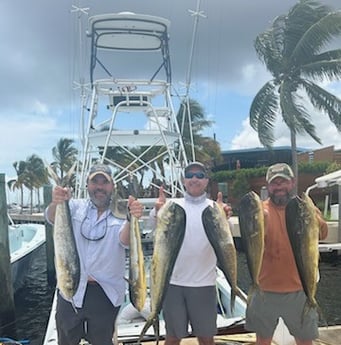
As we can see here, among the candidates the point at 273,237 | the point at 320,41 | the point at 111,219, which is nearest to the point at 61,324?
the point at 111,219

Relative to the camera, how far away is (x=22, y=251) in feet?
42.4

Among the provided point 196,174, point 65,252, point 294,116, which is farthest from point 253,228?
point 294,116

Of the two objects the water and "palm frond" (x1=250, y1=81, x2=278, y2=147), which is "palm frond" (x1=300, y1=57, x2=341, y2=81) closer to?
"palm frond" (x1=250, y1=81, x2=278, y2=147)

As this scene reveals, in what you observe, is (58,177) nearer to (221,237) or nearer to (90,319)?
(90,319)

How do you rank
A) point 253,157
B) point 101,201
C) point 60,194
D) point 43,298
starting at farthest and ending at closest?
point 253,157, point 43,298, point 101,201, point 60,194

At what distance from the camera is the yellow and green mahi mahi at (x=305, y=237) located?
2.98 meters

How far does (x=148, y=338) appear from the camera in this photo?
501cm

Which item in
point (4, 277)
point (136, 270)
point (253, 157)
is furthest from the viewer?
point (253, 157)

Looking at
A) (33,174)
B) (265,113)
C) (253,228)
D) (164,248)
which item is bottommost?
(164,248)

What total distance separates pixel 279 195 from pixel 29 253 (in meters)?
11.6

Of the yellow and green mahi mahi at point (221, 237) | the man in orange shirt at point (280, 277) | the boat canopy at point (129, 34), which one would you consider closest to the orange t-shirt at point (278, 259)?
the man in orange shirt at point (280, 277)

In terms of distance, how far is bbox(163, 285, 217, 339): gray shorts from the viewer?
10.9 ft

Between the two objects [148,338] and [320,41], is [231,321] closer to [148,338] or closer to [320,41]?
[148,338]

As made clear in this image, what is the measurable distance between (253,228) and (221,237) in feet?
0.78
